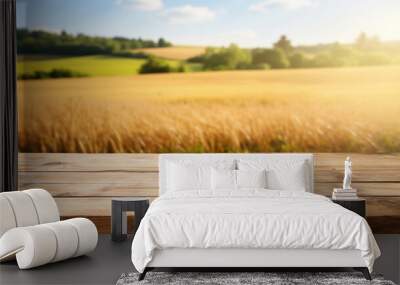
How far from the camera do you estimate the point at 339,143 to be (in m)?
8.05

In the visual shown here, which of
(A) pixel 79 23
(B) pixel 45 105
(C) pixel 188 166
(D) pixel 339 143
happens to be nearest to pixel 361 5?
(D) pixel 339 143

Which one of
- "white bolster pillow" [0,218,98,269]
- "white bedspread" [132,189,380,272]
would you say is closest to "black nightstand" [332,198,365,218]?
"white bedspread" [132,189,380,272]

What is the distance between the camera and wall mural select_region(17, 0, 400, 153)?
26.5 ft

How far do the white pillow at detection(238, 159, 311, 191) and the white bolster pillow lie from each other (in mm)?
2279

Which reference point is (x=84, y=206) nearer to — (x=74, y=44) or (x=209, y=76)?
(x=74, y=44)

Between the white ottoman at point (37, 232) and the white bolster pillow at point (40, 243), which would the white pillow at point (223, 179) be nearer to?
the white ottoman at point (37, 232)

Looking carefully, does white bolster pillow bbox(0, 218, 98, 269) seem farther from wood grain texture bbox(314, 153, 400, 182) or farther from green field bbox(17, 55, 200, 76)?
wood grain texture bbox(314, 153, 400, 182)

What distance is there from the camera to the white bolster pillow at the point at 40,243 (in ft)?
18.4

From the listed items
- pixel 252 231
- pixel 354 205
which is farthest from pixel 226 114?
pixel 252 231

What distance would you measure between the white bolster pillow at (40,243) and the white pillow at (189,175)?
1.62 m

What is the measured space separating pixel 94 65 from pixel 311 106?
8.71 ft

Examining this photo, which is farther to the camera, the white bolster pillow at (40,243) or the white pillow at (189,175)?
the white pillow at (189,175)

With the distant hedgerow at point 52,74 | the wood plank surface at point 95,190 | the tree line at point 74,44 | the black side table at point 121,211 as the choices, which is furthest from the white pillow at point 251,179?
the distant hedgerow at point 52,74

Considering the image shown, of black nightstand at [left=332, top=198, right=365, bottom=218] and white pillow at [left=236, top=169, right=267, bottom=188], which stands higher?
white pillow at [left=236, top=169, right=267, bottom=188]
